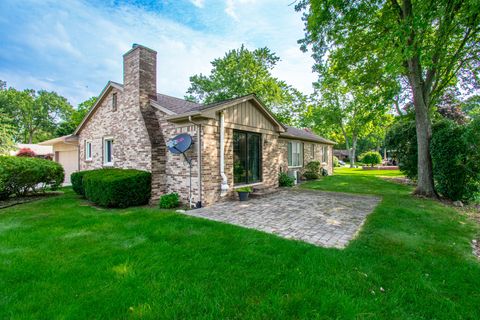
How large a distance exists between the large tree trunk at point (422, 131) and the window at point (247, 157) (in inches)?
267

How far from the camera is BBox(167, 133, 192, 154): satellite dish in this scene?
7.09m

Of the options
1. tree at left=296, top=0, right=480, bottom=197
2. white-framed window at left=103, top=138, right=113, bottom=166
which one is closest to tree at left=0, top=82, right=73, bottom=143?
white-framed window at left=103, top=138, right=113, bottom=166

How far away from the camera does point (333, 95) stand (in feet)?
94.7

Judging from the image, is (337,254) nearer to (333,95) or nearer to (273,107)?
(273,107)

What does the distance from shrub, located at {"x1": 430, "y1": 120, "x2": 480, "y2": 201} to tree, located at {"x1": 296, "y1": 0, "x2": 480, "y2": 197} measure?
0.47 meters

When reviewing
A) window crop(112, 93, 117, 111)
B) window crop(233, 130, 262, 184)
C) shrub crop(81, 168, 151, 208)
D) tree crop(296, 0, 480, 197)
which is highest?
tree crop(296, 0, 480, 197)

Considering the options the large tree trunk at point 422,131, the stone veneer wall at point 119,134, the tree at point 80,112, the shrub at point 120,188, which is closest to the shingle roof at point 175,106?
the stone veneer wall at point 119,134

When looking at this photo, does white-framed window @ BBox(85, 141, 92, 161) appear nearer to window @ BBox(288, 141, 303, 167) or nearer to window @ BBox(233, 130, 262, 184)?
window @ BBox(233, 130, 262, 184)

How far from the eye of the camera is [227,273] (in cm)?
310


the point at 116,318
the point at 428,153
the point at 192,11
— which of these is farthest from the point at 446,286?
the point at 192,11

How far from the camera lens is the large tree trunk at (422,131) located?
8.98 m

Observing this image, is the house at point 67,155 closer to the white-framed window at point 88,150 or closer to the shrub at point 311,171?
the white-framed window at point 88,150

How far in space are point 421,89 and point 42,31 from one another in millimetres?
15918

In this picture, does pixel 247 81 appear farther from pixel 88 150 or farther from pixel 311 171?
pixel 88 150
